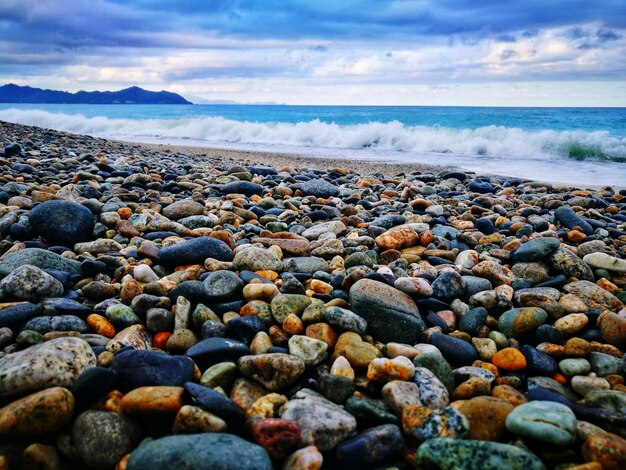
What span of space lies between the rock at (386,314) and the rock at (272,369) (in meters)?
0.56

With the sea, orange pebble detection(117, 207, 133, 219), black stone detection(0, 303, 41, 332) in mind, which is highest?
the sea

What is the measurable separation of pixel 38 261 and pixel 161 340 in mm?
1130

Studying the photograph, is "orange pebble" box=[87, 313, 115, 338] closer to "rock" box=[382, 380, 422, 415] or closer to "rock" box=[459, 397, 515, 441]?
"rock" box=[382, 380, 422, 415]

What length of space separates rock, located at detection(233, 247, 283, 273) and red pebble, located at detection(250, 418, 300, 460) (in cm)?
138

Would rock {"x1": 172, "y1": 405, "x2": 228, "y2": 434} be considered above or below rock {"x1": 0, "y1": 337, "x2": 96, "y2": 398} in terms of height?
below

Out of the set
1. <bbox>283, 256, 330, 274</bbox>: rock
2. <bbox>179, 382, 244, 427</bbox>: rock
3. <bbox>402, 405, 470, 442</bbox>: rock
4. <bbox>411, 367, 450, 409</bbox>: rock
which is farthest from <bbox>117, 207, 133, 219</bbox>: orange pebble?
<bbox>402, 405, 470, 442</bbox>: rock

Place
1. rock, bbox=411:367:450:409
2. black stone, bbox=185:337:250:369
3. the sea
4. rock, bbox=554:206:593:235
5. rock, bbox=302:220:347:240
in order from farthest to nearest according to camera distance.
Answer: the sea, rock, bbox=554:206:593:235, rock, bbox=302:220:347:240, black stone, bbox=185:337:250:369, rock, bbox=411:367:450:409

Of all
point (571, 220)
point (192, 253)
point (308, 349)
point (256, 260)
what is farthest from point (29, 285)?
point (571, 220)

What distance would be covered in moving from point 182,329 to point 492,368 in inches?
58.5

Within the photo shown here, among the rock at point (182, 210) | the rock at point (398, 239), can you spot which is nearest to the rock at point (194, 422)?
the rock at point (398, 239)

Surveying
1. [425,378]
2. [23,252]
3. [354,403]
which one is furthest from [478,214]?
[23,252]

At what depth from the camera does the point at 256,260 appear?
2812 mm

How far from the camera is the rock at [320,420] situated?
1511 mm

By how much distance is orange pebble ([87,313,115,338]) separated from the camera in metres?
2.06
